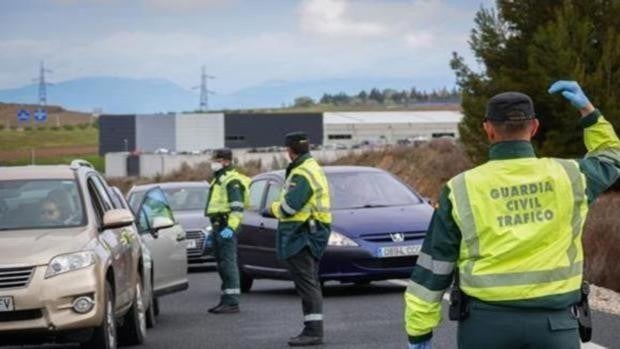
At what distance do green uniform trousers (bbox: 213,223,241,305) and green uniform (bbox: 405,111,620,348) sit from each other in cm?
956

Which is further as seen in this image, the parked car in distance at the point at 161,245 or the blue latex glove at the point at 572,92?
the parked car in distance at the point at 161,245

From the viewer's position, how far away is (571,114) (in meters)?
32.1

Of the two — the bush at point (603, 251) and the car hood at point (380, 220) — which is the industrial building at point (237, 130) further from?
the car hood at point (380, 220)

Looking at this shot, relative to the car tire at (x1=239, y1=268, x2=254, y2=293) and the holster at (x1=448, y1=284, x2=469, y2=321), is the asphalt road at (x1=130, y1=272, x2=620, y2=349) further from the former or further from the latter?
the holster at (x1=448, y1=284, x2=469, y2=321)

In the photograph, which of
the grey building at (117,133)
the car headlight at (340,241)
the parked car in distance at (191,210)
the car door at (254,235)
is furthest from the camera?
the grey building at (117,133)

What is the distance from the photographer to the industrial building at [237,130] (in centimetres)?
12900

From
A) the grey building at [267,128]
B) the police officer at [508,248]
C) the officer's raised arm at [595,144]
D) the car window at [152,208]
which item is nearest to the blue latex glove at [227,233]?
the car window at [152,208]

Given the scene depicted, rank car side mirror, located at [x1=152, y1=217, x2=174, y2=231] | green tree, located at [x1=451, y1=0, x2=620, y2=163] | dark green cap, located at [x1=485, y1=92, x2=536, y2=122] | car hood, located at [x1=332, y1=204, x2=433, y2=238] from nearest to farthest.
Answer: dark green cap, located at [x1=485, y1=92, x2=536, y2=122] < car side mirror, located at [x1=152, y1=217, x2=174, y2=231] < car hood, located at [x1=332, y1=204, x2=433, y2=238] < green tree, located at [x1=451, y1=0, x2=620, y2=163]

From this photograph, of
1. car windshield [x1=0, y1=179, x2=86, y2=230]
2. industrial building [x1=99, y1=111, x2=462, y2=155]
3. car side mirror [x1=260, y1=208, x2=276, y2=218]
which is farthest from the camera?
industrial building [x1=99, y1=111, x2=462, y2=155]

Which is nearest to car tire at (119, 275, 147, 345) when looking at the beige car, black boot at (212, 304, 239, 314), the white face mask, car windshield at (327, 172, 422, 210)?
the beige car

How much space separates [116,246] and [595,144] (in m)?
5.96

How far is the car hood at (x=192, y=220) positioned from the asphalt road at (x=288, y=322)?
570cm

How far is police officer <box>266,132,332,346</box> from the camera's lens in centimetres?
1237

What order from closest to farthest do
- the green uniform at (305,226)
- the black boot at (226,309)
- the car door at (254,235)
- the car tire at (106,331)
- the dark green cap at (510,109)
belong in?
the dark green cap at (510,109), the car tire at (106,331), the green uniform at (305,226), the black boot at (226,309), the car door at (254,235)
